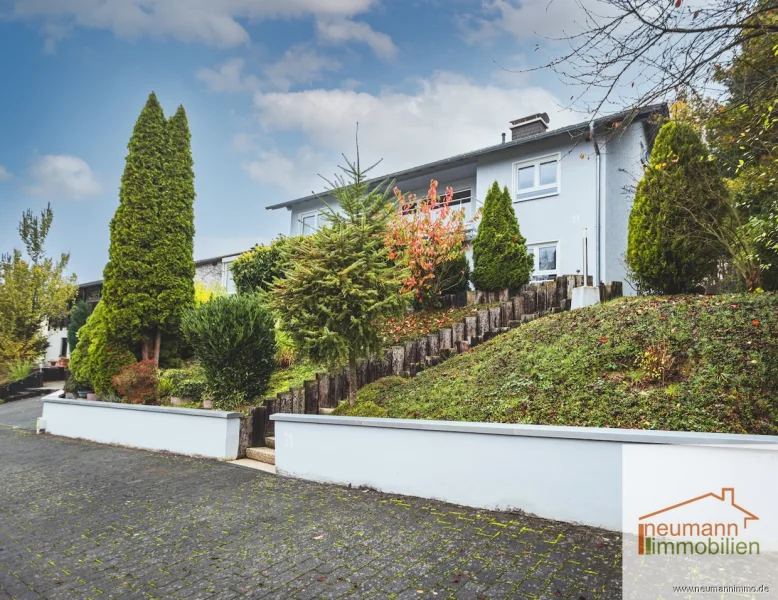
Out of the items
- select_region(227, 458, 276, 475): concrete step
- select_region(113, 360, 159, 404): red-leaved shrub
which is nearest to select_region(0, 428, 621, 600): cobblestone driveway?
select_region(227, 458, 276, 475): concrete step

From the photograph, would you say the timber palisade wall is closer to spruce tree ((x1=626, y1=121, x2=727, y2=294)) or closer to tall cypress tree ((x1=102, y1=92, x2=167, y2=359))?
spruce tree ((x1=626, y1=121, x2=727, y2=294))

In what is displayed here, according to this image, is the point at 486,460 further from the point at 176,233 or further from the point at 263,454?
the point at 176,233

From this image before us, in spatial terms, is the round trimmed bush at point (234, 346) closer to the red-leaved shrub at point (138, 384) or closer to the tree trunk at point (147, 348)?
the red-leaved shrub at point (138, 384)

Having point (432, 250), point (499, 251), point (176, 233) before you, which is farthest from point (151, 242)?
point (499, 251)

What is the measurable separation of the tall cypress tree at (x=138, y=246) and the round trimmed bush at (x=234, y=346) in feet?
11.9

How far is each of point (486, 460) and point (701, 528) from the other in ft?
5.76

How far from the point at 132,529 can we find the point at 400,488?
2.70 meters

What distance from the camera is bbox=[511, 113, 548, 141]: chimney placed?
17484 mm

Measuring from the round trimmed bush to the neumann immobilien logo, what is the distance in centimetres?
631

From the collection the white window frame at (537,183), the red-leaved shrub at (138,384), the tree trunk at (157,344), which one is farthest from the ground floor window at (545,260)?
the red-leaved shrub at (138,384)

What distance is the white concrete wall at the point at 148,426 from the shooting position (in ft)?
24.4

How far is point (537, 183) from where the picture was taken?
51.4 ft

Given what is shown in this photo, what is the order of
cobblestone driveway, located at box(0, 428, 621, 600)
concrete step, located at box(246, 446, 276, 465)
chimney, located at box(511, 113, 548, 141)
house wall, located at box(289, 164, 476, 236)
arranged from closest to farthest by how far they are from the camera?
1. cobblestone driveway, located at box(0, 428, 621, 600)
2. concrete step, located at box(246, 446, 276, 465)
3. chimney, located at box(511, 113, 548, 141)
4. house wall, located at box(289, 164, 476, 236)

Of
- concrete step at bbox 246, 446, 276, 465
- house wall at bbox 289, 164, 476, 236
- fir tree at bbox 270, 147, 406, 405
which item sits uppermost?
house wall at bbox 289, 164, 476, 236
